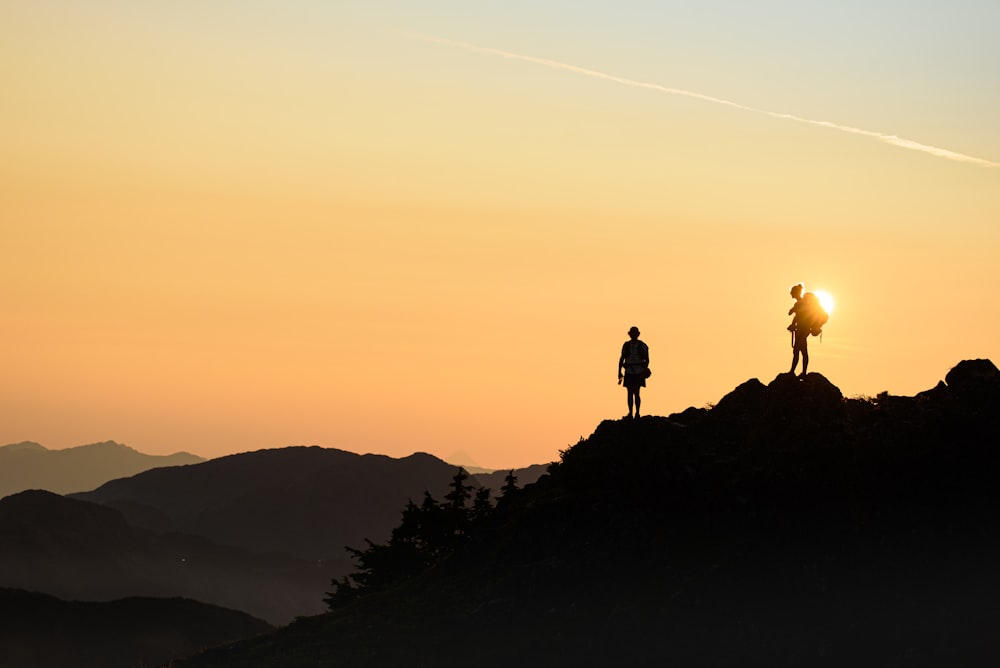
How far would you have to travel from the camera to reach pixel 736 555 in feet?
147

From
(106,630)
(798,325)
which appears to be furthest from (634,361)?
(106,630)

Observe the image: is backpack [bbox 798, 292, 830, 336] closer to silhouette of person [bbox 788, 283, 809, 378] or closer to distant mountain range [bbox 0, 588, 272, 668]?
silhouette of person [bbox 788, 283, 809, 378]

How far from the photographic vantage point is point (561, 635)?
144 ft

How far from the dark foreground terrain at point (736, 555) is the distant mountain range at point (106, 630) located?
5879 cm

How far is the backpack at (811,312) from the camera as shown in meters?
46.5

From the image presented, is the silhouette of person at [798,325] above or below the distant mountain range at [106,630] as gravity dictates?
above

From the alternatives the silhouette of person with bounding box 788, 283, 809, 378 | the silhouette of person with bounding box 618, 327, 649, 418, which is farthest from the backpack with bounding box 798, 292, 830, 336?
the silhouette of person with bounding box 618, 327, 649, 418

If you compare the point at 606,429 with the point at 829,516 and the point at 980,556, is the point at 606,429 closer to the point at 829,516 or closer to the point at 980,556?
the point at 829,516

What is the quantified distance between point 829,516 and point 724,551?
380 centimetres

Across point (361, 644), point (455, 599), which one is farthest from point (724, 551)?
point (361, 644)

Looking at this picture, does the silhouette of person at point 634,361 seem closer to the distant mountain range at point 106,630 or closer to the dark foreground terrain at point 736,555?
the dark foreground terrain at point 736,555

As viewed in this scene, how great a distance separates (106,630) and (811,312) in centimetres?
8124

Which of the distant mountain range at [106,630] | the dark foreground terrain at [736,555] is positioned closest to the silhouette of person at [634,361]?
the dark foreground terrain at [736,555]

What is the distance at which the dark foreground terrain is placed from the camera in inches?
1660
